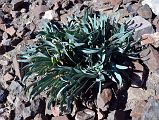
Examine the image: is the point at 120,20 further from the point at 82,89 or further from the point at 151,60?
the point at 82,89

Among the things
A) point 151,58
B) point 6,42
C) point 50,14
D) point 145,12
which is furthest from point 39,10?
point 151,58

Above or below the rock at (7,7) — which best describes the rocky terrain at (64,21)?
below

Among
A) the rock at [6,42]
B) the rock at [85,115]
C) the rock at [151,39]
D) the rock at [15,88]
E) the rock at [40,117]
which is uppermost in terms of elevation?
the rock at [151,39]

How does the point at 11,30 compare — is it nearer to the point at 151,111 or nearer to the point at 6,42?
the point at 6,42

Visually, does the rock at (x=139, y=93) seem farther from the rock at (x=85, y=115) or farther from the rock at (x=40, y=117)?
the rock at (x=40, y=117)

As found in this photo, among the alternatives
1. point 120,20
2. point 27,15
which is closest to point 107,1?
point 120,20

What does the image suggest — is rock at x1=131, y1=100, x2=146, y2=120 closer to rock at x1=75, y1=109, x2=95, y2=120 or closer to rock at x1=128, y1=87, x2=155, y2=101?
rock at x1=128, y1=87, x2=155, y2=101

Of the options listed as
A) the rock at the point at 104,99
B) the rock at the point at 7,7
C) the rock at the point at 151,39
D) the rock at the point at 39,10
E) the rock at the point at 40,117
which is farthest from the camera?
the rock at the point at 7,7

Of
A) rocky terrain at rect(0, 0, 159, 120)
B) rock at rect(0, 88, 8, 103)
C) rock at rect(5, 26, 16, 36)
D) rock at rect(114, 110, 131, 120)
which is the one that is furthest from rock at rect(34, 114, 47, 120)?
rock at rect(5, 26, 16, 36)

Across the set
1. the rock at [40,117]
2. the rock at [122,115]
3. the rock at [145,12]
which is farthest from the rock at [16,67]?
the rock at [145,12]
